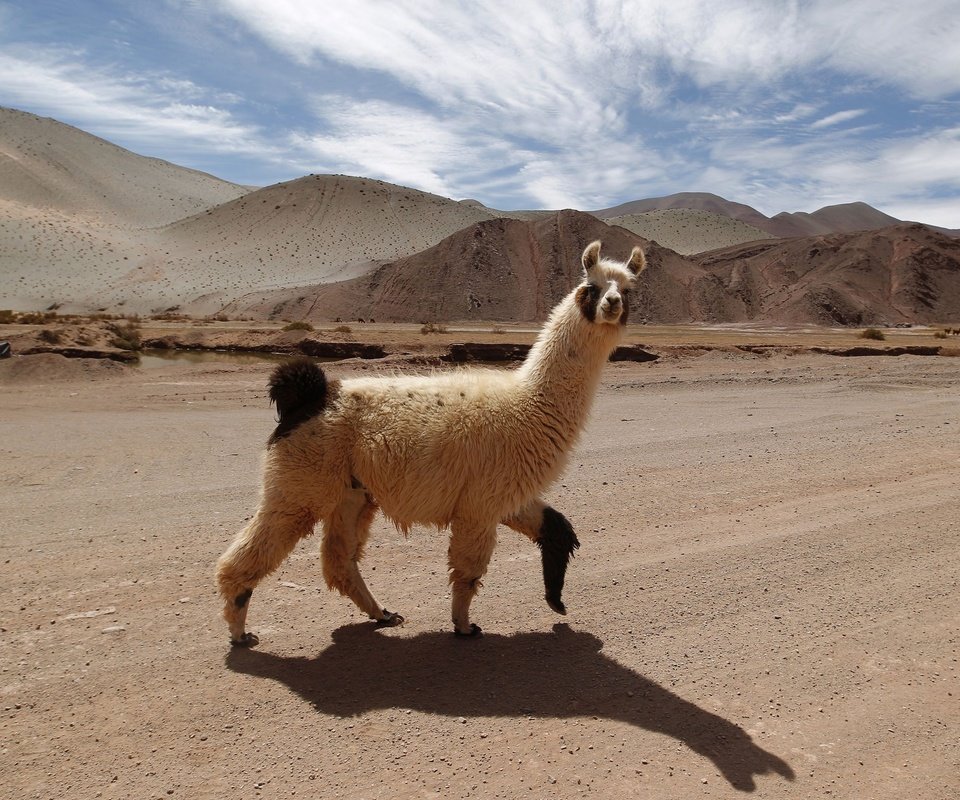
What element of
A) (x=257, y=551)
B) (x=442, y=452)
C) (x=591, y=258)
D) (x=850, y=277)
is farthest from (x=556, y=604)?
(x=850, y=277)

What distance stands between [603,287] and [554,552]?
1940mm

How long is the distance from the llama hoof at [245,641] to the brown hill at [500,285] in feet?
218

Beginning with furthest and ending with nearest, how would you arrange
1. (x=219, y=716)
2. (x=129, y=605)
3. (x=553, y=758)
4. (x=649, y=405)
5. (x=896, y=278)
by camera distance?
(x=896, y=278) → (x=649, y=405) → (x=129, y=605) → (x=219, y=716) → (x=553, y=758)

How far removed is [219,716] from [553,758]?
1931mm

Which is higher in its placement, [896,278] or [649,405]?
[896,278]

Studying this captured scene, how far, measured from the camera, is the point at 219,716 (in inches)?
163

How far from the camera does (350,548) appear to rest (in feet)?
17.1

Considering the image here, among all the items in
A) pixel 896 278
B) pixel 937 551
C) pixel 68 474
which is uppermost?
pixel 896 278

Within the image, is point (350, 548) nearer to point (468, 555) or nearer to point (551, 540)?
point (468, 555)

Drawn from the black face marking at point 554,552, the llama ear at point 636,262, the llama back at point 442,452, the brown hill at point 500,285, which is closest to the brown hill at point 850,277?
the brown hill at point 500,285

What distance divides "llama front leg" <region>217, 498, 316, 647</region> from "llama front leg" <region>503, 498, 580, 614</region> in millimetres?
1538

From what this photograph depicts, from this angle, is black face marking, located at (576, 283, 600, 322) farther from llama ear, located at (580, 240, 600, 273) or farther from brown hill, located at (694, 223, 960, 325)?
brown hill, located at (694, 223, 960, 325)

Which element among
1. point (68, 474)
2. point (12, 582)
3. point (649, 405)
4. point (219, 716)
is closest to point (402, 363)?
point (649, 405)

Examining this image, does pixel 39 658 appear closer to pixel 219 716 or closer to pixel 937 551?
pixel 219 716
